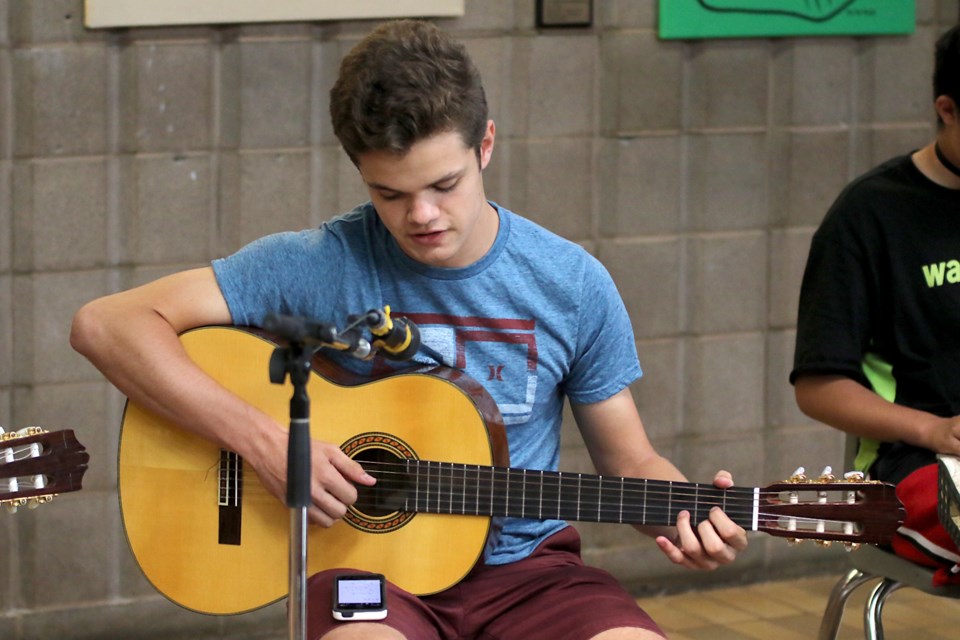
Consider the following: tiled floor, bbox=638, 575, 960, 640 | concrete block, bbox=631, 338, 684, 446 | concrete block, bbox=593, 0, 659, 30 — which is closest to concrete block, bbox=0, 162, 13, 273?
concrete block, bbox=593, 0, 659, 30

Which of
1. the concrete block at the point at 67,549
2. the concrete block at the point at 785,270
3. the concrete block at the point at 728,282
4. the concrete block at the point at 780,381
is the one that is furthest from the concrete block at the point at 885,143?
the concrete block at the point at 67,549

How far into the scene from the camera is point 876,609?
6.83 feet

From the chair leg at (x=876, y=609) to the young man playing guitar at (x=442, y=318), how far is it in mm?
422

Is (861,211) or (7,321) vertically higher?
(861,211)

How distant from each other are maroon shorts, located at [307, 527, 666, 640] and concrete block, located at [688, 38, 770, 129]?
1669mm

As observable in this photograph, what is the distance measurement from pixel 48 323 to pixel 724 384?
1.65 meters

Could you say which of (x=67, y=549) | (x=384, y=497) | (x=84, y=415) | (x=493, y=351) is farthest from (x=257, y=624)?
(x=493, y=351)

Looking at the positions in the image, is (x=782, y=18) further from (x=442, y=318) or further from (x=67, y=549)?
(x=67, y=549)

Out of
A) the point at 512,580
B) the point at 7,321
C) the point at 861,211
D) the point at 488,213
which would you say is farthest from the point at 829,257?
the point at 7,321

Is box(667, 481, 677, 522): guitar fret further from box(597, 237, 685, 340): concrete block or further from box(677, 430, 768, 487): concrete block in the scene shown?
box(677, 430, 768, 487): concrete block

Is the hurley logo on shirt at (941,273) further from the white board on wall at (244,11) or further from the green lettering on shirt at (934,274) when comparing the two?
the white board on wall at (244,11)

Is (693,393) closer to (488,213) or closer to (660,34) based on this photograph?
(660,34)

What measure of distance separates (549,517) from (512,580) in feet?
0.34

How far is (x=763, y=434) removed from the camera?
3.47 m
